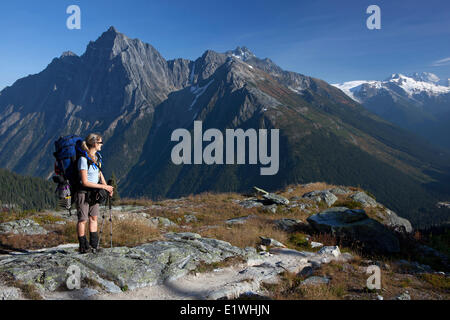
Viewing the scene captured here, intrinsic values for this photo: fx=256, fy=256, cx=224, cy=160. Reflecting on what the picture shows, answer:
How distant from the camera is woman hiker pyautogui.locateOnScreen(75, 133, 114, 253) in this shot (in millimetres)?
7895

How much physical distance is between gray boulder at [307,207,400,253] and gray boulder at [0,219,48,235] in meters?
14.6

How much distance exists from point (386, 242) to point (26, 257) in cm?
1526

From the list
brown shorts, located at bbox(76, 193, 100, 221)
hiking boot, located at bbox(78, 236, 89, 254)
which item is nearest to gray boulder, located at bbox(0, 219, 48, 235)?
hiking boot, located at bbox(78, 236, 89, 254)

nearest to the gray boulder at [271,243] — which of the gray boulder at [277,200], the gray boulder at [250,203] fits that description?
the gray boulder at [250,203]

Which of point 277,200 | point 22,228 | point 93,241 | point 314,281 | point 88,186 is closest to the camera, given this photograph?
point 88,186

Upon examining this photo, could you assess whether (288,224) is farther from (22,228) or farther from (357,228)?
(22,228)

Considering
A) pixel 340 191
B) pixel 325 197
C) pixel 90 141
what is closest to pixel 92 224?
pixel 90 141

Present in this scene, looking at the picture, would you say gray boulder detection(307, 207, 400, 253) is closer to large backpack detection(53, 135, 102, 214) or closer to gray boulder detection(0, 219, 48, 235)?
large backpack detection(53, 135, 102, 214)

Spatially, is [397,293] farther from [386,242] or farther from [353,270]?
[386,242]

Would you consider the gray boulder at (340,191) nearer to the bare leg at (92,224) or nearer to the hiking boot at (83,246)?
the bare leg at (92,224)

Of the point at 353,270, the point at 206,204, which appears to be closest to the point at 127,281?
the point at 353,270

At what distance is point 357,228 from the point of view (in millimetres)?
13758

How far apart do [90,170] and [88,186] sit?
0.64 metres
